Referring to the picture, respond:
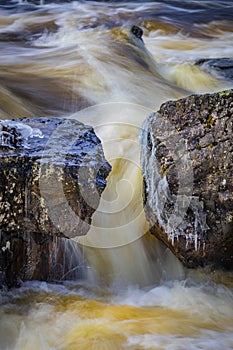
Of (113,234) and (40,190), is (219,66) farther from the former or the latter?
(40,190)

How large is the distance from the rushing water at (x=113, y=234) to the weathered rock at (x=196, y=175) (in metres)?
0.38

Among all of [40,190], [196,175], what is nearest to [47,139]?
[40,190]

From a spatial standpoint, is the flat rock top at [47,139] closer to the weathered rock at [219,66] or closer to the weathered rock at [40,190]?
the weathered rock at [40,190]

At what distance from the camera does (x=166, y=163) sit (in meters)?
3.13

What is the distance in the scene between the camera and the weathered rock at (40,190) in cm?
269

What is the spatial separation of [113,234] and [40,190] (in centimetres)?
112

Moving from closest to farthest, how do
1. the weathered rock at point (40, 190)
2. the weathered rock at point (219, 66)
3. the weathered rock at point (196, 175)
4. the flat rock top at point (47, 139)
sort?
1. the weathered rock at point (40, 190)
2. the flat rock top at point (47, 139)
3. the weathered rock at point (196, 175)
4. the weathered rock at point (219, 66)

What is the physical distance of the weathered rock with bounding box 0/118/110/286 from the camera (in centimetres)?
269

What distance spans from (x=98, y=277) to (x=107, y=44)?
4680 millimetres

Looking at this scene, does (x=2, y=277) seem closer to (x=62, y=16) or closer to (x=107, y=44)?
(x=107, y=44)

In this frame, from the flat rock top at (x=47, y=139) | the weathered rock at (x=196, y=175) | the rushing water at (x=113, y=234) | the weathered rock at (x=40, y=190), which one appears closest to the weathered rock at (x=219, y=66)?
the rushing water at (x=113, y=234)

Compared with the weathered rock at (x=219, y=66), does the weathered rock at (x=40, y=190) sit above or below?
below

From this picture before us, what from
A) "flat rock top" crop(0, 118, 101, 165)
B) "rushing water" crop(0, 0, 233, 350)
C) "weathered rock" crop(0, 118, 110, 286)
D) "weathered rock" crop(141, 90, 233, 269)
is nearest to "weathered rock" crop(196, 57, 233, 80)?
"rushing water" crop(0, 0, 233, 350)

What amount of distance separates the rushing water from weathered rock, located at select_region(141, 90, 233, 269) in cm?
38
